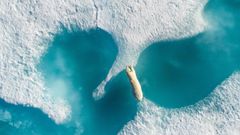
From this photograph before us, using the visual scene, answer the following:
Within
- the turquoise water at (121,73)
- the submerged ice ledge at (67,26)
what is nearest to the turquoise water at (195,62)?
the turquoise water at (121,73)

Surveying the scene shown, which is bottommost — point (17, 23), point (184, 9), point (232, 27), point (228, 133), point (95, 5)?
point (228, 133)

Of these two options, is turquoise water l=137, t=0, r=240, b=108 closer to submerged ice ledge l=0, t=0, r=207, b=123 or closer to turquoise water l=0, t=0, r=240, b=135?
turquoise water l=0, t=0, r=240, b=135

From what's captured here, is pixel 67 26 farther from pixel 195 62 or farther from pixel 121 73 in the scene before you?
pixel 195 62

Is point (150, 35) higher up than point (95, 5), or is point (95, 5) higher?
point (95, 5)

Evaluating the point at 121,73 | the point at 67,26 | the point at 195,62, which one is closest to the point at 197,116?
the point at 195,62

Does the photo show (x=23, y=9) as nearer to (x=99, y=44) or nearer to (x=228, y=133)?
(x=99, y=44)

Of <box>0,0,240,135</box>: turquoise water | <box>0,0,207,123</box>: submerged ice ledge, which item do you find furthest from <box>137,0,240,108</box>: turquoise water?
<box>0,0,207,123</box>: submerged ice ledge

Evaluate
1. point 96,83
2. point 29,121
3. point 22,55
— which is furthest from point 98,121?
point 22,55
